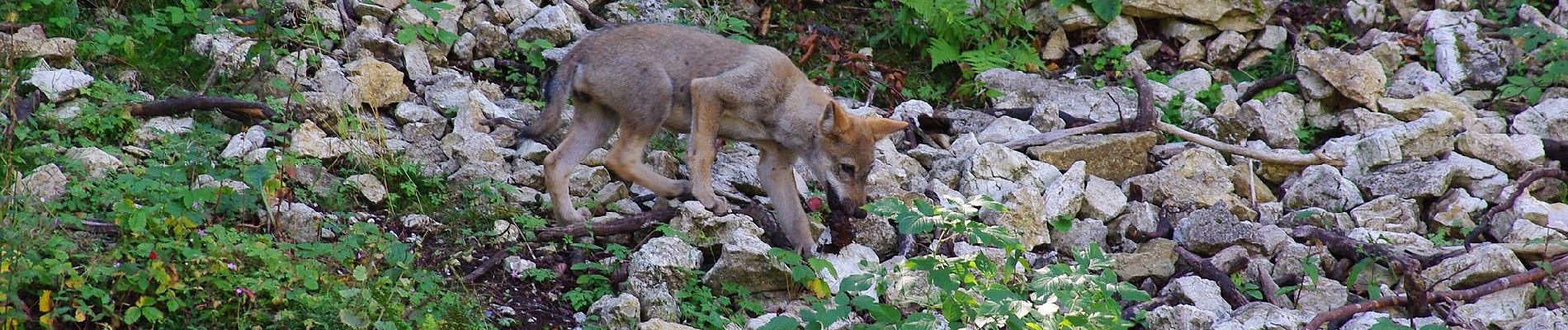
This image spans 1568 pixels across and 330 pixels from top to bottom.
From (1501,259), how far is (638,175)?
4737mm

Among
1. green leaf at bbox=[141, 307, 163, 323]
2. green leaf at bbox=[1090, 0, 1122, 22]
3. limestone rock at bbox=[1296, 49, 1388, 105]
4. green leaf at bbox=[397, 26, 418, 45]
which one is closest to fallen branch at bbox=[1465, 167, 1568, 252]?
limestone rock at bbox=[1296, 49, 1388, 105]

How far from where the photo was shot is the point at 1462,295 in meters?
7.21

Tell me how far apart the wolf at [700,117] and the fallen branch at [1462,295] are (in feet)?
8.31

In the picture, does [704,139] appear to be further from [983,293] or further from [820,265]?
[983,293]

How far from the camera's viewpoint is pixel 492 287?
22.0 ft

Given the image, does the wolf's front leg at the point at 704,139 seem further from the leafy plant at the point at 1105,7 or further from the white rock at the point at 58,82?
the leafy plant at the point at 1105,7

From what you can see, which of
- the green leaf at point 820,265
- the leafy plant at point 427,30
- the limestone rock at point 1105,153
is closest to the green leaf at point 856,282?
the green leaf at point 820,265

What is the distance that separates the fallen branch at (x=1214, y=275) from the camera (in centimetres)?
731

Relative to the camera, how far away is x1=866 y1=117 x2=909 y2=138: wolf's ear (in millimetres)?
8469

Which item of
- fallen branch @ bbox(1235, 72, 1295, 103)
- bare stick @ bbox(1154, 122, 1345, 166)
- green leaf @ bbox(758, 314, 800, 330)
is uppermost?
green leaf @ bbox(758, 314, 800, 330)

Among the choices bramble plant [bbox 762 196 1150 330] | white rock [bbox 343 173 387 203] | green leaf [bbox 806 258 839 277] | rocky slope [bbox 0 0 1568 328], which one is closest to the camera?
bramble plant [bbox 762 196 1150 330]

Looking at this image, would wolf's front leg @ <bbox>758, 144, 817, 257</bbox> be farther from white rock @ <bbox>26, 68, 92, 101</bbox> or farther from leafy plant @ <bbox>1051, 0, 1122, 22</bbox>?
white rock @ <bbox>26, 68, 92, 101</bbox>

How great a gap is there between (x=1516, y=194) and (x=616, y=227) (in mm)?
5514

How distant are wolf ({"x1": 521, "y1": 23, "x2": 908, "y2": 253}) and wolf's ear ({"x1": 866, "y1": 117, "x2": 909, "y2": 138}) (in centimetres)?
1
